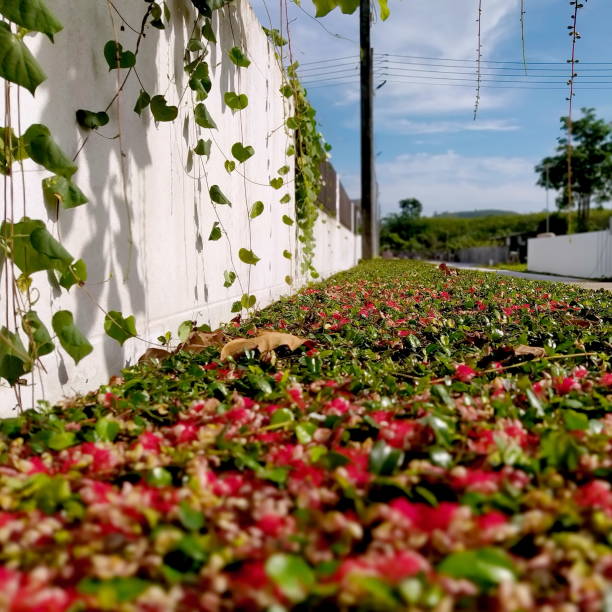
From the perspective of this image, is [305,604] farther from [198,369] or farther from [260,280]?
[260,280]

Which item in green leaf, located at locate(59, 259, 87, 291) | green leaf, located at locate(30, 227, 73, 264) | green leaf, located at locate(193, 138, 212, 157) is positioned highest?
green leaf, located at locate(193, 138, 212, 157)

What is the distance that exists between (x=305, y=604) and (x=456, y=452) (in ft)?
1.81

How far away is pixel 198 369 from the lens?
5.98 ft

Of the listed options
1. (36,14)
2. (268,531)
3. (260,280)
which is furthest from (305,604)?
(260,280)

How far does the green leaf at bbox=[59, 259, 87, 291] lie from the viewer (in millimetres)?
1644

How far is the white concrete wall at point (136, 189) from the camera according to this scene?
5.38ft

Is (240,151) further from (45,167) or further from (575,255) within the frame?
(575,255)

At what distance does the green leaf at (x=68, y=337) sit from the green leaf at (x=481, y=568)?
3.86 ft

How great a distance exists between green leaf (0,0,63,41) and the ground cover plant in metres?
0.94

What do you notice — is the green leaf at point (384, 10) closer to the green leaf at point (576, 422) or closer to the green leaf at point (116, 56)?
the green leaf at point (116, 56)

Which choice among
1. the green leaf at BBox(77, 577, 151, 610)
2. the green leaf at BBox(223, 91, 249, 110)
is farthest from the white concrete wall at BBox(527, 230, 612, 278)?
the green leaf at BBox(77, 577, 151, 610)

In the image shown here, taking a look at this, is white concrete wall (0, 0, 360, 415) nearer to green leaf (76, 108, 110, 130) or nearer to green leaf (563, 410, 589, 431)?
green leaf (76, 108, 110, 130)

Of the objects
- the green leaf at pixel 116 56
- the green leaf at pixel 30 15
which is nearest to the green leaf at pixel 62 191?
the green leaf at pixel 30 15

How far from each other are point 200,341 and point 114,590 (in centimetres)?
184
